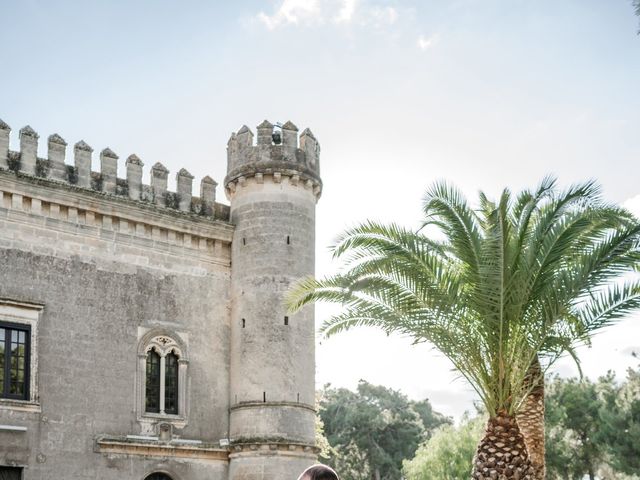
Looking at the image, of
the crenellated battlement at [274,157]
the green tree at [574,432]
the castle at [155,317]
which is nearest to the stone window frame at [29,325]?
the castle at [155,317]

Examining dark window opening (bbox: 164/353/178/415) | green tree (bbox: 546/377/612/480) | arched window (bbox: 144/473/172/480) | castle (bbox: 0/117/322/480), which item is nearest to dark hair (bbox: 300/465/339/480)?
castle (bbox: 0/117/322/480)

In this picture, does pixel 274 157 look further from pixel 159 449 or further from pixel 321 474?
pixel 321 474

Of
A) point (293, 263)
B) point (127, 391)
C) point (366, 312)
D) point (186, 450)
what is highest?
point (293, 263)

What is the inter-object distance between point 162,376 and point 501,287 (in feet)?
30.2

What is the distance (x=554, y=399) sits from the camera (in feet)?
135

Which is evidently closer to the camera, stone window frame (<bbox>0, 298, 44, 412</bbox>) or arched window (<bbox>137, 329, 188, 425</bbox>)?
stone window frame (<bbox>0, 298, 44, 412</bbox>)

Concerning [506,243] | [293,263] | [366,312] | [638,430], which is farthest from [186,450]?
[638,430]

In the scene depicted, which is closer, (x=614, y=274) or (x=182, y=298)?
(x=614, y=274)

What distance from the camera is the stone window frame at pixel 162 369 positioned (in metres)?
19.8

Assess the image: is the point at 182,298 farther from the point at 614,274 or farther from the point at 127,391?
the point at 614,274

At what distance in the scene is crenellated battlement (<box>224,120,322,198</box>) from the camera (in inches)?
858

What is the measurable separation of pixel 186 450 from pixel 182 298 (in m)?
3.45

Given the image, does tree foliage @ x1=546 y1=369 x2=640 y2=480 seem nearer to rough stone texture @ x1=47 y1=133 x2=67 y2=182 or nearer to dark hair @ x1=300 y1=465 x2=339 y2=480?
rough stone texture @ x1=47 y1=133 x2=67 y2=182

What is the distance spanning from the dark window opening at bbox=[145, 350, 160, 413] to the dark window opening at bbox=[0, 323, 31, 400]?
2.84 meters
